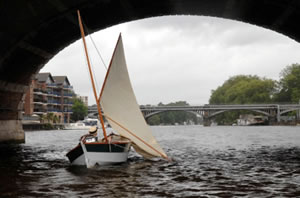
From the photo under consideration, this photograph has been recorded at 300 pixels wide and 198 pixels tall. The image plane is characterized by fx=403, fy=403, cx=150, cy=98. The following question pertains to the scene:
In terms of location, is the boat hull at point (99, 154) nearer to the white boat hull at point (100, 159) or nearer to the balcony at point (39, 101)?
the white boat hull at point (100, 159)

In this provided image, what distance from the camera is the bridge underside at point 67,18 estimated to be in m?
22.7

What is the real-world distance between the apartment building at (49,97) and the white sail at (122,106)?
99.8 meters

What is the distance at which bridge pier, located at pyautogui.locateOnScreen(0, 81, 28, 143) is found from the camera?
2953 cm

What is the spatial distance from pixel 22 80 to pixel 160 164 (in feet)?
47.4

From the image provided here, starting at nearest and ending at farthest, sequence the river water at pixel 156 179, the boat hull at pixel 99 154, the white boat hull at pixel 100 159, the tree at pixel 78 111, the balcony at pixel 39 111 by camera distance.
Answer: the river water at pixel 156 179
the boat hull at pixel 99 154
the white boat hull at pixel 100 159
the balcony at pixel 39 111
the tree at pixel 78 111

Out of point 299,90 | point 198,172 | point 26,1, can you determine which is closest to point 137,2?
point 26,1

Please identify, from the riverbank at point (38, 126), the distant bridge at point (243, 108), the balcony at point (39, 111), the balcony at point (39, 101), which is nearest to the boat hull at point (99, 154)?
the riverbank at point (38, 126)

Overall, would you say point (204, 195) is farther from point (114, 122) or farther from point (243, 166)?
point (114, 122)

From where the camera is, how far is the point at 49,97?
137125 millimetres

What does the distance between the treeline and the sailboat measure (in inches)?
4317

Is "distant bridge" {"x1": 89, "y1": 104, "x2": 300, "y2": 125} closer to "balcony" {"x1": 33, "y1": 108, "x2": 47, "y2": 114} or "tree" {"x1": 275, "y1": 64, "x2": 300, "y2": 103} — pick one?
"tree" {"x1": 275, "y1": 64, "x2": 300, "y2": 103}

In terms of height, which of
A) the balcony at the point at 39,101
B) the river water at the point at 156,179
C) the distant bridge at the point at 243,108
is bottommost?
the river water at the point at 156,179

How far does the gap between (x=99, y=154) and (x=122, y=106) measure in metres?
3.20

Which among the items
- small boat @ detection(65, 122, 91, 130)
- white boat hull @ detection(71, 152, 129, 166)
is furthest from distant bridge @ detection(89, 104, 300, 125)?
white boat hull @ detection(71, 152, 129, 166)
